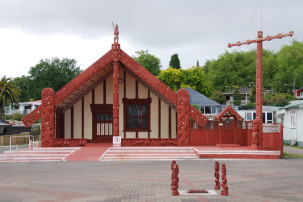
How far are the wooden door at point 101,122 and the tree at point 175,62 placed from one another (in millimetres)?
43180

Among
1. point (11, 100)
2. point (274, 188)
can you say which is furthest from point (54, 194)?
point (11, 100)

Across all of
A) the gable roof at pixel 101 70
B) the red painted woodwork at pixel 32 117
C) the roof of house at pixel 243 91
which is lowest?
the red painted woodwork at pixel 32 117

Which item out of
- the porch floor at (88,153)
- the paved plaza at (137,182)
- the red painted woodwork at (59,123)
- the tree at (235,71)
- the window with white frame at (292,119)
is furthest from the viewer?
the tree at (235,71)

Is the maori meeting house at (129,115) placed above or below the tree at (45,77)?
below

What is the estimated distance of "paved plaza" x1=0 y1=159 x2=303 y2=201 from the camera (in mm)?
9461

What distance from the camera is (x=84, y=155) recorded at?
19453 millimetres

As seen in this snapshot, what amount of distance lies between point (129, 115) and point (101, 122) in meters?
2.06

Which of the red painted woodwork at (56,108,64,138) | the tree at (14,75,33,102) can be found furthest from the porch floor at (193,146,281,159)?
the tree at (14,75,33,102)

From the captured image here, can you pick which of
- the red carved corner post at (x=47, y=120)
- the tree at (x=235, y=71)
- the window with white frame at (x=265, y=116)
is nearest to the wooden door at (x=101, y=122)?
the red carved corner post at (x=47, y=120)

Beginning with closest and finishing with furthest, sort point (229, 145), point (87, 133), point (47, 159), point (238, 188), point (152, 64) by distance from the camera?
point (238, 188)
point (47, 159)
point (229, 145)
point (87, 133)
point (152, 64)

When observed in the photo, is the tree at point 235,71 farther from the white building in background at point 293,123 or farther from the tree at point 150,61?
the white building in background at point 293,123

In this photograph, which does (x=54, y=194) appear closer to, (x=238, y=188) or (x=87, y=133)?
(x=238, y=188)

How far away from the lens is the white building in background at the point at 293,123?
3052cm

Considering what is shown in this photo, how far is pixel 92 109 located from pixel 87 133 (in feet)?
5.71
